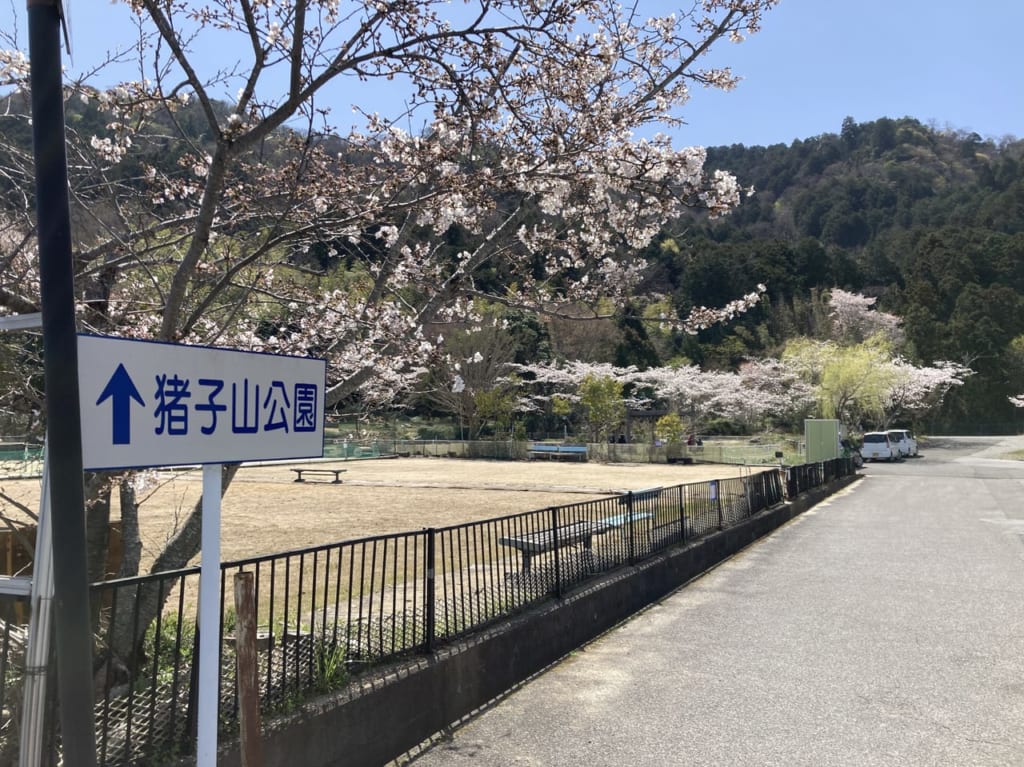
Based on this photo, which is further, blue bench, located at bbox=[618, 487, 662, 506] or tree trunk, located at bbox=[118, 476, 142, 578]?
blue bench, located at bbox=[618, 487, 662, 506]

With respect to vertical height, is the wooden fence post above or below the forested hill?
below

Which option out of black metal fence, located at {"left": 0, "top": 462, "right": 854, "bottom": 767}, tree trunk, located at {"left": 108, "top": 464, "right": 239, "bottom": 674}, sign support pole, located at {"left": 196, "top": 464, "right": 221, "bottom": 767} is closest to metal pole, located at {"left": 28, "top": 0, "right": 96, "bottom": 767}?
sign support pole, located at {"left": 196, "top": 464, "right": 221, "bottom": 767}

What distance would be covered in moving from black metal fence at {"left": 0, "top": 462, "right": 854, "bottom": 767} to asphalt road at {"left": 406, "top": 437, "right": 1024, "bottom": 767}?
68cm

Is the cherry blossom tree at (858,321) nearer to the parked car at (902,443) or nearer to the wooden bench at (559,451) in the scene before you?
the parked car at (902,443)

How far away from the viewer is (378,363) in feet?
19.2

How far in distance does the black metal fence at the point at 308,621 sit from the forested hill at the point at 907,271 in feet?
153

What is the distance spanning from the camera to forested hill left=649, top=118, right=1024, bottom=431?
70312 millimetres

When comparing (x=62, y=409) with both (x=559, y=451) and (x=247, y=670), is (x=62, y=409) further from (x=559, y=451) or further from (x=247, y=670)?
(x=559, y=451)

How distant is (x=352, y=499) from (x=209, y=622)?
18.5 metres

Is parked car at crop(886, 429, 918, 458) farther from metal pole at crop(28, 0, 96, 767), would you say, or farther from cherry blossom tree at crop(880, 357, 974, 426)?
metal pole at crop(28, 0, 96, 767)

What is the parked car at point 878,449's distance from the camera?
131 ft

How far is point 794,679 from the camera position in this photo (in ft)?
19.6

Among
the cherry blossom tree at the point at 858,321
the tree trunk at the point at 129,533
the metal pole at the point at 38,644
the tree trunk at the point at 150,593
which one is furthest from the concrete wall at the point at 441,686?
the cherry blossom tree at the point at 858,321

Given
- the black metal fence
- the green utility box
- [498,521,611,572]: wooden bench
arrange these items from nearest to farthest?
the black metal fence < [498,521,611,572]: wooden bench < the green utility box
